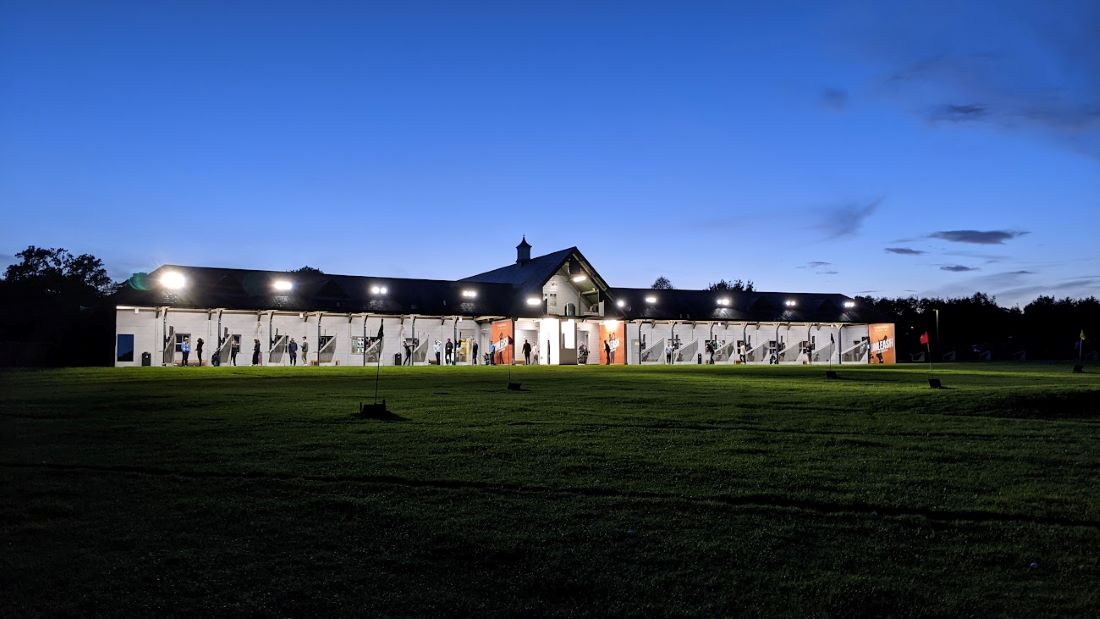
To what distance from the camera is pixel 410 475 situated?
10.2 metres

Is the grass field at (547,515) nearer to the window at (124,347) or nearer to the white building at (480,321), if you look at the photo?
the window at (124,347)

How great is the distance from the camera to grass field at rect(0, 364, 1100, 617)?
260 inches

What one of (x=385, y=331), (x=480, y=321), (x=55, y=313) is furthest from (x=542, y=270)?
(x=55, y=313)

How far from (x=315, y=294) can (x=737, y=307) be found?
100 feet

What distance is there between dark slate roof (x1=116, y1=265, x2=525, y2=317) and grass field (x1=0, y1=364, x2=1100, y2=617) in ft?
95.3

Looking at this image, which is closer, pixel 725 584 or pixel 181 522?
pixel 725 584

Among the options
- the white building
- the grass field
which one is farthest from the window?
the grass field

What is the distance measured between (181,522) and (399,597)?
3117mm

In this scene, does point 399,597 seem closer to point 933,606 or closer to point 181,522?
point 181,522

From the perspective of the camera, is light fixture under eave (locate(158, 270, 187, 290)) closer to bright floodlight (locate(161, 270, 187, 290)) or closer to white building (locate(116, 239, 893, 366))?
bright floodlight (locate(161, 270, 187, 290))

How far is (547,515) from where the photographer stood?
8547 millimetres

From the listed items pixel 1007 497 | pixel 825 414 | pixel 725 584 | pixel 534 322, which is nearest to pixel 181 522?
pixel 725 584

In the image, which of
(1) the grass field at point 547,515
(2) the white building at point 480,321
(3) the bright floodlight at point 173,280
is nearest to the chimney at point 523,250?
(2) the white building at point 480,321

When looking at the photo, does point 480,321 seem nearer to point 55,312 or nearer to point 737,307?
point 737,307
